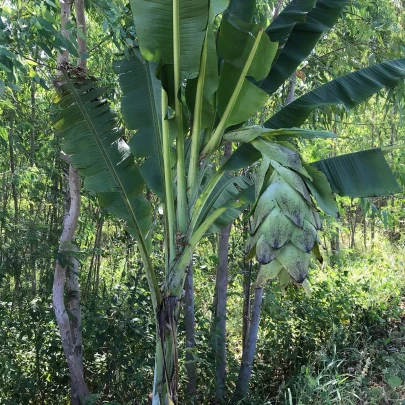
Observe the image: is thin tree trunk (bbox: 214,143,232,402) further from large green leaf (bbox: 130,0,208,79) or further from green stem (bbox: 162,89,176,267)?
large green leaf (bbox: 130,0,208,79)

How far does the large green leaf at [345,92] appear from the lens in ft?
8.24

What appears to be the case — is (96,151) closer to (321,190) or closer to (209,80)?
(209,80)

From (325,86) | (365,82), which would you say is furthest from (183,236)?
(365,82)

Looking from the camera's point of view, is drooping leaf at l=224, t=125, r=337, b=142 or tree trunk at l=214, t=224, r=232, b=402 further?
tree trunk at l=214, t=224, r=232, b=402

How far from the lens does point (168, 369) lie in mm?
2039

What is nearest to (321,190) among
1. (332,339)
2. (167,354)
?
(167,354)

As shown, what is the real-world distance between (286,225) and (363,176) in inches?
42.0

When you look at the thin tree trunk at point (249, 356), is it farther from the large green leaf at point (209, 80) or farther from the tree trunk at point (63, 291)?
the large green leaf at point (209, 80)

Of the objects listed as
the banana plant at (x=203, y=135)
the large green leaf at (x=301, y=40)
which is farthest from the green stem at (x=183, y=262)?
the large green leaf at (x=301, y=40)

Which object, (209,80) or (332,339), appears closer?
(209,80)

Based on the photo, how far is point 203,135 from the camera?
2.41 m

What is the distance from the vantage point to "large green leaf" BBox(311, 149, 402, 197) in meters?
2.27

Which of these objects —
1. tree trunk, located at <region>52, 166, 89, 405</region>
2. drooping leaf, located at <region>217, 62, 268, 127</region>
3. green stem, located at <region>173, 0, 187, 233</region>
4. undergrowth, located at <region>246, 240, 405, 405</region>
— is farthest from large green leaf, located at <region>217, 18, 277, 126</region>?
A: undergrowth, located at <region>246, 240, 405, 405</region>

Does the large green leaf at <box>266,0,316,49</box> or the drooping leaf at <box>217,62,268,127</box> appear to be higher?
the large green leaf at <box>266,0,316,49</box>
